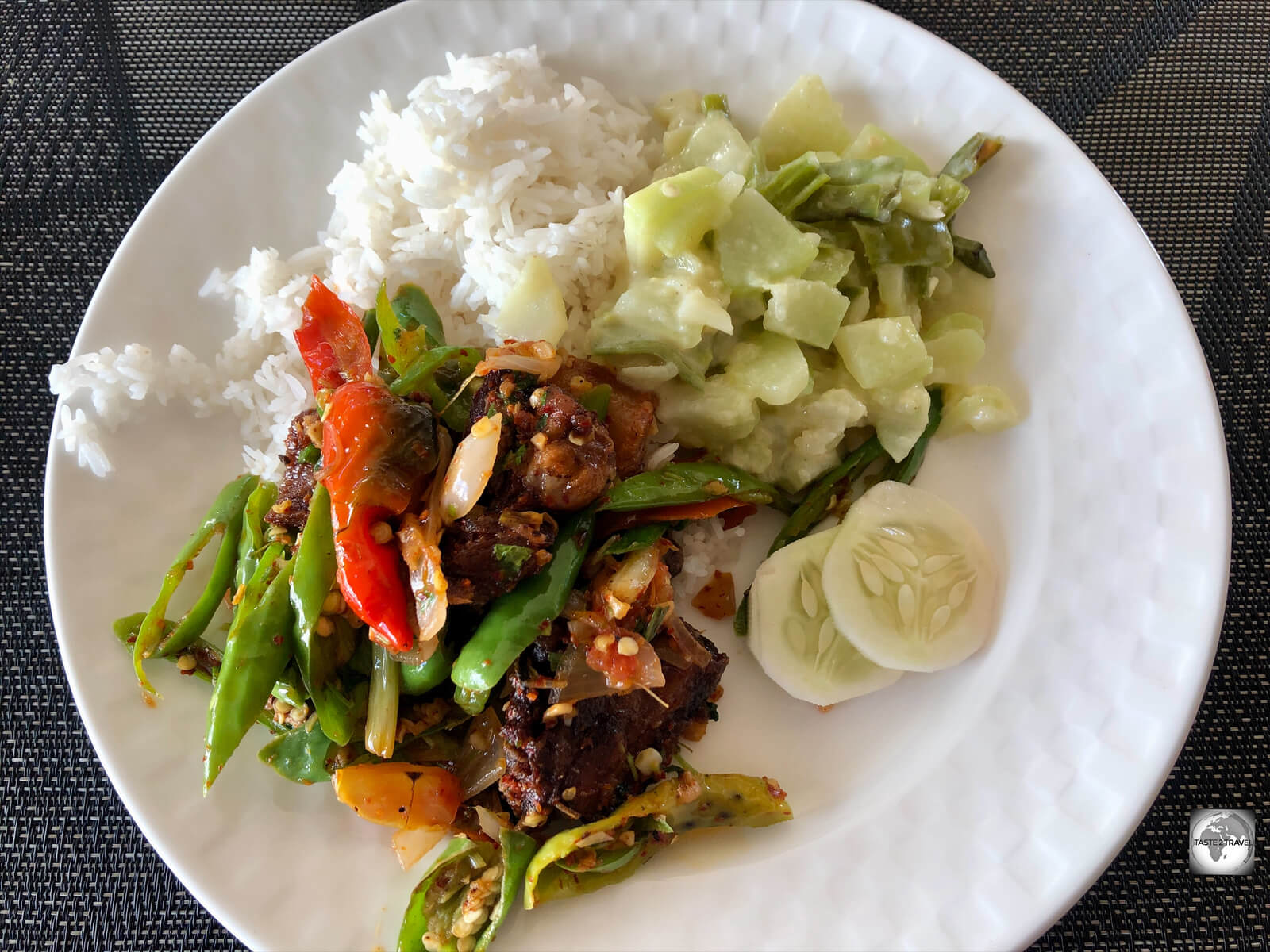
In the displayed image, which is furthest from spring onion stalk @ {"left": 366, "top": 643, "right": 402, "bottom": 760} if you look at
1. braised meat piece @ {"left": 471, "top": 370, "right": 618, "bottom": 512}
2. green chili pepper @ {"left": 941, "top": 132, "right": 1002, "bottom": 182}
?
green chili pepper @ {"left": 941, "top": 132, "right": 1002, "bottom": 182}

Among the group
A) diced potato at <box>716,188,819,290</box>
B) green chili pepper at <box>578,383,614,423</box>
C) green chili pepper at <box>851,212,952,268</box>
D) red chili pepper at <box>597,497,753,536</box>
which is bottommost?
red chili pepper at <box>597,497,753,536</box>

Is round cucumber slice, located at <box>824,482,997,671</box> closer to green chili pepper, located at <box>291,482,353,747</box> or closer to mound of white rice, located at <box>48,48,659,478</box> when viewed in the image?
mound of white rice, located at <box>48,48,659,478</box>

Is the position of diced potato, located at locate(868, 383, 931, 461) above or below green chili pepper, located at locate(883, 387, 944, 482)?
above

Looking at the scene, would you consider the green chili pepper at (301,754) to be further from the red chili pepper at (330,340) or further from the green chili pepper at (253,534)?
the red chili pepper at (330,340)

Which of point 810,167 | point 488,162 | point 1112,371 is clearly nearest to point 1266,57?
point 1112,371

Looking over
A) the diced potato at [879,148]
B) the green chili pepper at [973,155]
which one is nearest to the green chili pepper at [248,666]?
the diced potato at [879,148]

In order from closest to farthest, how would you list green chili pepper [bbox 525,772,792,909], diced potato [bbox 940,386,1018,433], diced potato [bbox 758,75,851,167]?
green chili pepper [bbox 525,772,792,909] → diced potato [bbox 940,386,1018,433] → diced potato [bbox 758,75,851,167]

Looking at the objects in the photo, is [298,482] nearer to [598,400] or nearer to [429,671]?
[429,671]
